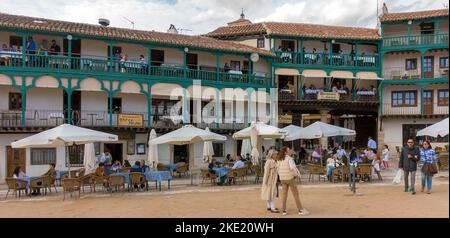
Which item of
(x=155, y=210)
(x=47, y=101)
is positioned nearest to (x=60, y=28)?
(x=47, y=101)

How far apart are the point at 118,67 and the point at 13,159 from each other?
24.4 ft

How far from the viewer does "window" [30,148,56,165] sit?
22281mm

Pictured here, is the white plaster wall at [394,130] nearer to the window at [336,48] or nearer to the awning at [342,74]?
the awning at [342,74]

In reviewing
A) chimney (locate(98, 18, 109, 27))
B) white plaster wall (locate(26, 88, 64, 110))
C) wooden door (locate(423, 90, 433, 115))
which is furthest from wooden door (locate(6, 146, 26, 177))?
wooden door (locate(423, 90, 433, 115))

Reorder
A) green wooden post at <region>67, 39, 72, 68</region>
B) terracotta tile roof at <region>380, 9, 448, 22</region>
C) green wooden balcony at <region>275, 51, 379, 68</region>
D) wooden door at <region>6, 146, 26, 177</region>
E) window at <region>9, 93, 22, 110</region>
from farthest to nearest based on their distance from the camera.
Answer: terracotta tile roof at <region>380, 9, 448, 22</region>
green wooden balcony at <region>275, 51, 379, 68</region>
green wooden post at <region>67, 39, 72, 68</region>
window at <region>9, 93, 22, 110</region>
wooden door at <region>6, 146, 26, 177</region>

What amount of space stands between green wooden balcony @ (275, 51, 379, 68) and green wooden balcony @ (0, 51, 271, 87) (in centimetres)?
293

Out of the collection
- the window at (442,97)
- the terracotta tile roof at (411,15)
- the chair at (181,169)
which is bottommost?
the chair at (181,169)

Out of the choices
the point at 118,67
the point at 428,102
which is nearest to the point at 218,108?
the point at 118,67

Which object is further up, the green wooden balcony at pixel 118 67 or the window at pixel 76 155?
the green wooden balcony at pixel 118 67

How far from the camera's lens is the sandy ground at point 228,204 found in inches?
402

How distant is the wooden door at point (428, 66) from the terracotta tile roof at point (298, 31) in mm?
4143

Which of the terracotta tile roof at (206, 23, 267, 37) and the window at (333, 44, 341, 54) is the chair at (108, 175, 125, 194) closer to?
the terracotta tile roof at (206, 23, 267, 37)

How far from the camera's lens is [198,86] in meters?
26.6

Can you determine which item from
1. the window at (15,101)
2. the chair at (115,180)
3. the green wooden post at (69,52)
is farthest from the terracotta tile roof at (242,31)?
the chair at (115,180)
